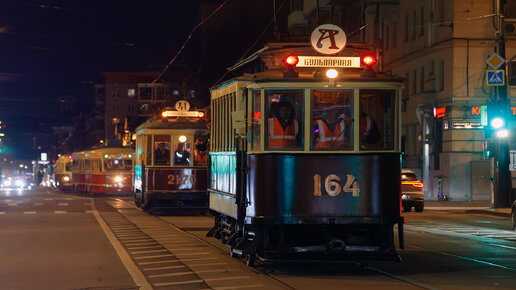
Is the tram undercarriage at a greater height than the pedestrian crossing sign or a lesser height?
lesser

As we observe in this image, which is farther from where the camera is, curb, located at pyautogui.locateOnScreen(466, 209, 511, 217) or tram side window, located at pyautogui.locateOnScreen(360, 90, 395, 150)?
curb, located at pyautogui.locateOnScreen(466, 209, 511, 217)

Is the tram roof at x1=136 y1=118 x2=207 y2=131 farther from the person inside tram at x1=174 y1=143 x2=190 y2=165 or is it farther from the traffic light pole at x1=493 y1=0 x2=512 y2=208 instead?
the traffic light pole at x1=493 y1=0 x2=512 y2=208

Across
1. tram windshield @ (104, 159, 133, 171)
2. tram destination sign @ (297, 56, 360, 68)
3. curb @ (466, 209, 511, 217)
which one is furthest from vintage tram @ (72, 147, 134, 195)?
tram destination sign @ (297, 56, 360, 68)

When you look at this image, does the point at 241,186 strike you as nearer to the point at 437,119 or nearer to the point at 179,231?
the point at 179,231

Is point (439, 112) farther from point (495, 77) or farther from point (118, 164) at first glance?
point (118, 164)

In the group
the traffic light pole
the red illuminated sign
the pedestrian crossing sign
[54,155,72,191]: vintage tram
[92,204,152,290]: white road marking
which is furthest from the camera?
[54,155,72,191]: vintage tram

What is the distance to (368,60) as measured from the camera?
1330 centimetres

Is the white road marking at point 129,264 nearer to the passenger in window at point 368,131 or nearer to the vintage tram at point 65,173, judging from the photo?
the passenger in window at point 368,131

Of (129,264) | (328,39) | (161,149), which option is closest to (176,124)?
(161,149)

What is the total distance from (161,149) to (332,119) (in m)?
17.4

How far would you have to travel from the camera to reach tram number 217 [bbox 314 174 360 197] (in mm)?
12930

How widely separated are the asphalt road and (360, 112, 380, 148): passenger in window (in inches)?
75.0

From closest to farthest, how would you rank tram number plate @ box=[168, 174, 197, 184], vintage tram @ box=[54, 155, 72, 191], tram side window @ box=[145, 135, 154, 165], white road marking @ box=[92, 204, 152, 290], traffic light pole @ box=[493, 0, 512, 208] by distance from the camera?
white road marking @ box=[92, 204, 152, 290] < tram number plate @ box=[168, 174, 197, 184] < tram side window @ box=[145, 135, 154, 165] < traffic light pole @ box=[493, 0, 512, 208] < vintage tram @ box=[54, 155, 72, 191]

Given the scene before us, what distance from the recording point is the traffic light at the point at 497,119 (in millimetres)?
32688
